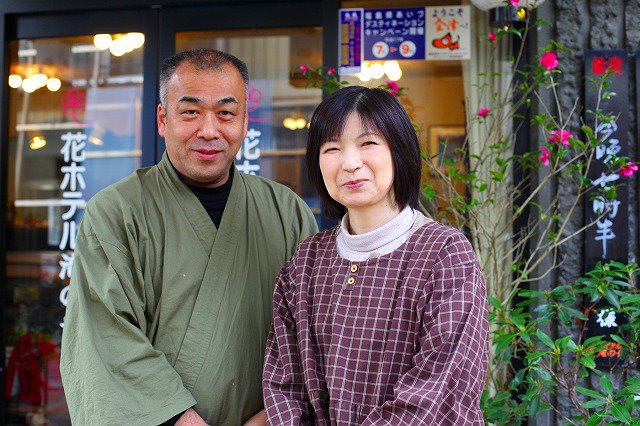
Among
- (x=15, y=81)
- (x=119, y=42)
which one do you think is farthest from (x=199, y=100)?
(x=15, y=81)

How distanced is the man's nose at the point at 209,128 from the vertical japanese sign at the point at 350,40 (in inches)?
84.0

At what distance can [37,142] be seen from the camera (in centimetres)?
480

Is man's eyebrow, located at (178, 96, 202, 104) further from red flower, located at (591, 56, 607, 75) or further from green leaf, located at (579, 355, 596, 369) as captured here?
red flower, located at (591, 56, 607, 75)

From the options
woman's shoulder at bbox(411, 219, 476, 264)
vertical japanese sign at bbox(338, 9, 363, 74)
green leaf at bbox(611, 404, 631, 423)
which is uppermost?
vertical japanese sign at bbox(338, 9, 363, 74)

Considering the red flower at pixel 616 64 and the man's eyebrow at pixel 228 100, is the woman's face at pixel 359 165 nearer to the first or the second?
the man's eyebrow at pixel 228 100

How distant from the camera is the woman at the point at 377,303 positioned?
5.49 ft

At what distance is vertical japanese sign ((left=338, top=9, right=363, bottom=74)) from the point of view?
14.0 ft

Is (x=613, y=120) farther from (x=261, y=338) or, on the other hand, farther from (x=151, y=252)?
(x=151, y=252)

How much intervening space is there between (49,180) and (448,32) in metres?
2.75

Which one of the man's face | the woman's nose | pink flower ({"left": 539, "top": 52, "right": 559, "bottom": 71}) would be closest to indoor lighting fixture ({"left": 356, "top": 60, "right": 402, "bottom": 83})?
pink flower ({"left": 539, "top": 52, "right": 559, "bottom": 71})

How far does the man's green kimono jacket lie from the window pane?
252 cm

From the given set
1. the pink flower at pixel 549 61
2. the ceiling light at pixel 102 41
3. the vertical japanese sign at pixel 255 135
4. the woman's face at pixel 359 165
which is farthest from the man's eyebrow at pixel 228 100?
the ceiling light at pixel 102 41

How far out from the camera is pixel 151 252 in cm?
222

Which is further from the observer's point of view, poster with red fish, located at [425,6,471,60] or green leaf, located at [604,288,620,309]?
poster with red fish, located at [425,6,471,60]
